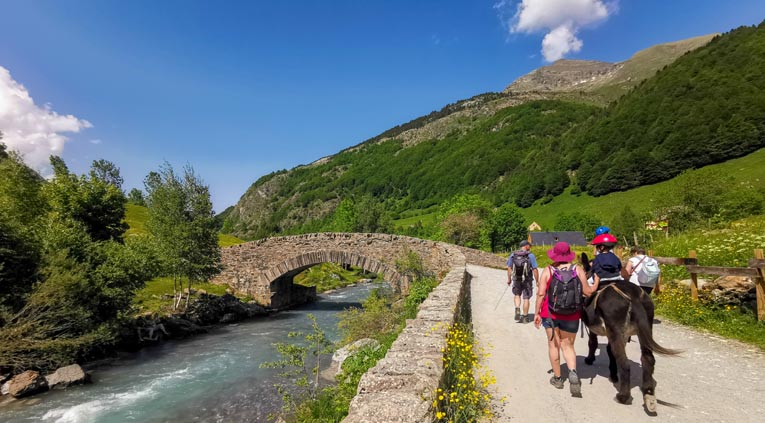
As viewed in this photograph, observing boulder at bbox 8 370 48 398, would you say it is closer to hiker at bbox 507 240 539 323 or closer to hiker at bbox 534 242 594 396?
hiker at bbox 507 240 539 323

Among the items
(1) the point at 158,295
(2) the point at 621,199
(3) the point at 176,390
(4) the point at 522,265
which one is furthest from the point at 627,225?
(3) the point at 176,390

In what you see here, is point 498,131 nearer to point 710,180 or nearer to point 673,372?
point 710,180

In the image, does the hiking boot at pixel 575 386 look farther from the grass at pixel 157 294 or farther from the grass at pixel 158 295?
the grass at pixel 157 294

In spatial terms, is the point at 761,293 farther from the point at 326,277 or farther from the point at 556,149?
the point at 556,149

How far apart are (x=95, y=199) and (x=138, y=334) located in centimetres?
734

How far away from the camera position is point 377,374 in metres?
4.15

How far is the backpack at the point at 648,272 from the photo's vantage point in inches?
266

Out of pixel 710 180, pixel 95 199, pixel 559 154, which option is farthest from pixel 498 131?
pixel 95 199

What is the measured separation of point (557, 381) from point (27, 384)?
14.3 metres

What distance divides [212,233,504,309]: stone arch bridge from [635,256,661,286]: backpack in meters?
14.8

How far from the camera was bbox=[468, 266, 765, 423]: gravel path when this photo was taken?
4.46 meters

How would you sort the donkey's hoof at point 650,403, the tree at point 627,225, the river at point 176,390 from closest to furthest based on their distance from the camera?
the donkey's hoof at point 650,403, the river at point 176,390, the tree at point 627,225

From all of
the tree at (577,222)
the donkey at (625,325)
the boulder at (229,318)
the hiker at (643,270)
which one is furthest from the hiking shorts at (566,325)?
the tree at (577,222)

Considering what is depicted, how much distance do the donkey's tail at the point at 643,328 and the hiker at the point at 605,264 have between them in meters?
0.59
